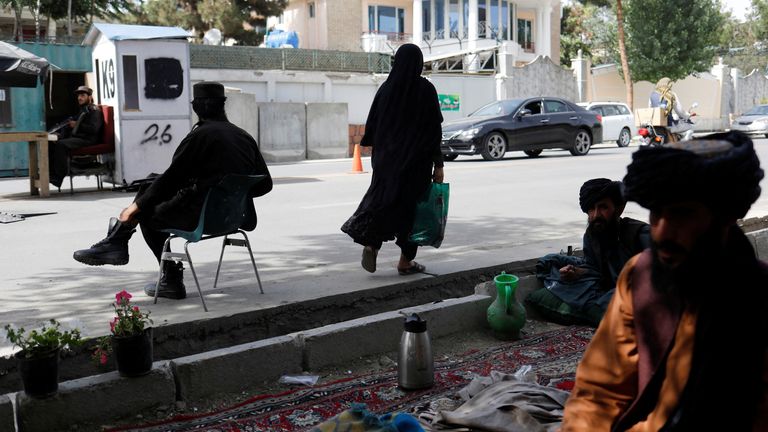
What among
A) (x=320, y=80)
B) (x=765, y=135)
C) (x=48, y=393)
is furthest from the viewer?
(x=765, y=135)

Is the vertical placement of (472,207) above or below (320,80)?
below

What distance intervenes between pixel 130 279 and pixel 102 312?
1.12 m

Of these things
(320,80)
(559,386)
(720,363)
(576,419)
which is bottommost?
(559,386)

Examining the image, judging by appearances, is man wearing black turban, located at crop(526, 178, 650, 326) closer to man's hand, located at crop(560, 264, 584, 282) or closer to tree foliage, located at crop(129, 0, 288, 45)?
man's hand, located at crop(560, 264, 584, 282)

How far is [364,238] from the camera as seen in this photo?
19.7 ft

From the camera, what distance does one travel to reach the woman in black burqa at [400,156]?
594 cm

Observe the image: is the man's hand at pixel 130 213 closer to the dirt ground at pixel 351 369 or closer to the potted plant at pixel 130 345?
the potted plant at pixel 130 345

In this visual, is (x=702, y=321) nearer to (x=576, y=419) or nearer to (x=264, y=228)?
(x=576, y=419)

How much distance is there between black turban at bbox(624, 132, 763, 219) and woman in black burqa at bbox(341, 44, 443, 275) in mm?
3966

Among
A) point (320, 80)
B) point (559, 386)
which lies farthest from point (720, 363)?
point (320, 80)

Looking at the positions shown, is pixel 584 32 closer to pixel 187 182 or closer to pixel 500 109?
pixel 500 109

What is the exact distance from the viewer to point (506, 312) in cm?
512

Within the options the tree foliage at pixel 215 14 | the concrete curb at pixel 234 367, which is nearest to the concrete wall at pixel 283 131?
the tree foliage at pixel 215 14

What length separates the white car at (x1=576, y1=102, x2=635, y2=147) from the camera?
24.7 meters
